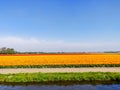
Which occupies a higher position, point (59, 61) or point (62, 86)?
point (59, 61)

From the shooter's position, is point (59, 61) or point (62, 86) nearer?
point (62, 86)

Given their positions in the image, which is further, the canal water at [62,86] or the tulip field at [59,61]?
A: the tulip field at [59,61]

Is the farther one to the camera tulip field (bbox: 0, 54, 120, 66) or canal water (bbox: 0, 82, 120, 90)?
tulip field (bbox: 0, 54, 120, 66)

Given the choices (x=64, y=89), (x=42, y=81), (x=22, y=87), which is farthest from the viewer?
(x=42, y=81)

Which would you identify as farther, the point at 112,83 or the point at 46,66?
the point at 46,66

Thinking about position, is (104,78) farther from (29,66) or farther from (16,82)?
(29,66)

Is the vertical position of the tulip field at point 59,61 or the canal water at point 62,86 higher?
the tulip field at point 59,61

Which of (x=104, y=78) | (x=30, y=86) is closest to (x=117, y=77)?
(x=104, y=78)

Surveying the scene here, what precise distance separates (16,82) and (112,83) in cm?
801

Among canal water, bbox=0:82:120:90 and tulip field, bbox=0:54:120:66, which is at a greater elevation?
tulip field, bbox=0:54:120:66

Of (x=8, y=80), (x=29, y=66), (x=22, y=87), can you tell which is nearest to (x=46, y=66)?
(x=29, y=66)

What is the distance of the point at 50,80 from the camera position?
72.2ft

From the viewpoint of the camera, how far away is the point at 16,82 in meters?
22.0

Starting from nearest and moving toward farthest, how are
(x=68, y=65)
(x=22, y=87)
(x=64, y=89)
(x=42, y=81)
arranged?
1. (x=64, y=89)
2. (x=22, y=87)
3. (x=42, y=81)
4. (x=68, y=65)
